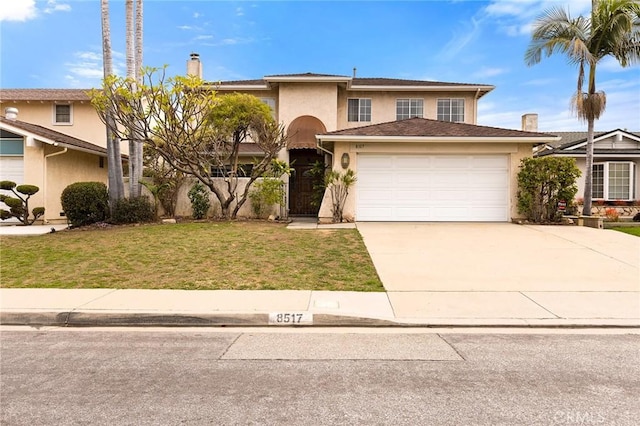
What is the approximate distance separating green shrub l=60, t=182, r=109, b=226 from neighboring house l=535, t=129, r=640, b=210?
19.7m

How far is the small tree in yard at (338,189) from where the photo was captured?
15.6 metres

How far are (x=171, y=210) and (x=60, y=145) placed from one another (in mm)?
4858

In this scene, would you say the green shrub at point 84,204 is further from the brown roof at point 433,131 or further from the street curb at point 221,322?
the street curb at point 221,322

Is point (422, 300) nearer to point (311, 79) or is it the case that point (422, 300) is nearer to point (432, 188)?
point (432, 188)

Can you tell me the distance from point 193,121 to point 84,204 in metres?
4.77

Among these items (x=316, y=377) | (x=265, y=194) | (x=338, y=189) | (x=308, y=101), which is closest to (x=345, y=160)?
(x=338, y=189)

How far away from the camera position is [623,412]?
3475mm

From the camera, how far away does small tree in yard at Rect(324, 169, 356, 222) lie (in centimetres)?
1562

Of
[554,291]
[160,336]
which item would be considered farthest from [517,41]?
[160,336]

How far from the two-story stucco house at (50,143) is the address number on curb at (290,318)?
14614mm

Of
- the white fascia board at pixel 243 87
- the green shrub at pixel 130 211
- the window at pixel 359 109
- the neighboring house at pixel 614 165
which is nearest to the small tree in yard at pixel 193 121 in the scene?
the green shrub at pixel 130 211

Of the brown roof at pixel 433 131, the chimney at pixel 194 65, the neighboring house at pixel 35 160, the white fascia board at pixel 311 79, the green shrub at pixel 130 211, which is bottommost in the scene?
the green shrub at pixel 130 211

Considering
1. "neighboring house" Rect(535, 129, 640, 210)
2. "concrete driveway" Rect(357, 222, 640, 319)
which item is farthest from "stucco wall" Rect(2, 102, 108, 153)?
"neighboring house" Rect(535, 129, 640, 210)

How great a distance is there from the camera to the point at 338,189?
51.6 feet
